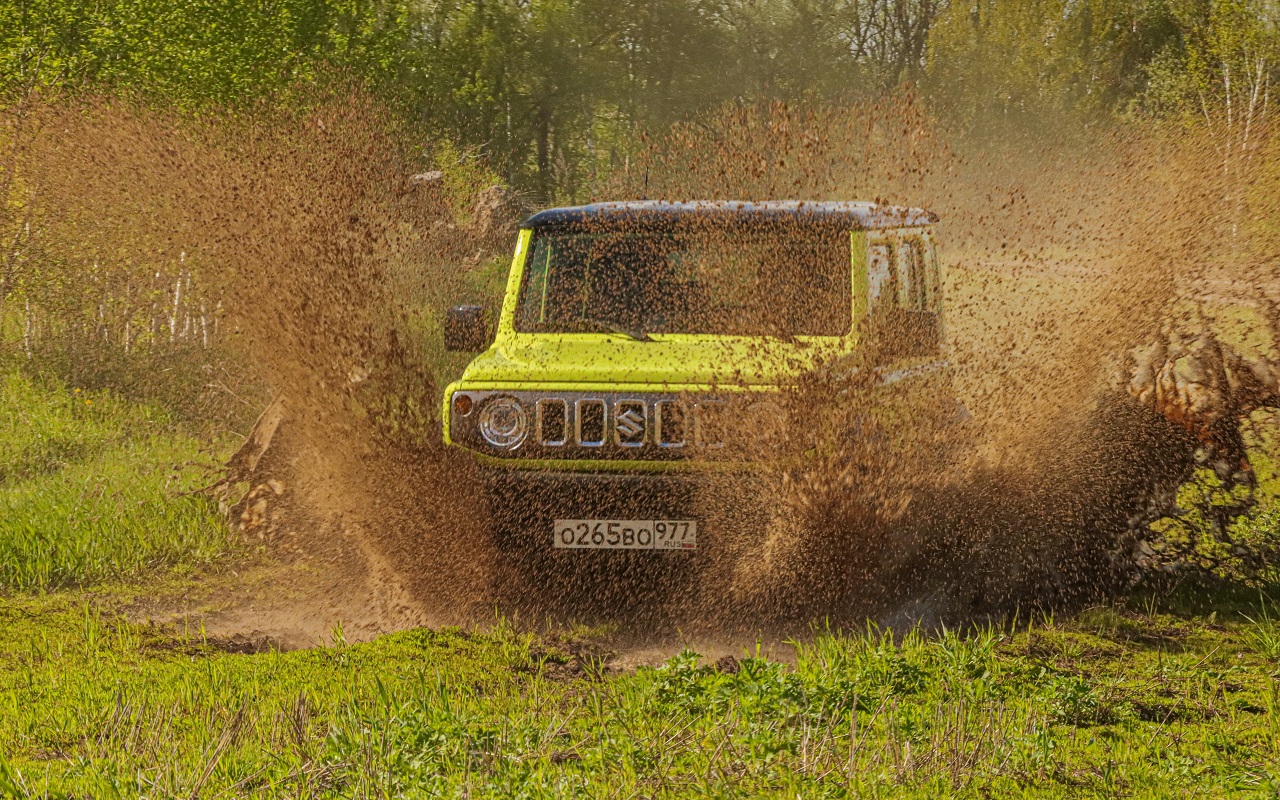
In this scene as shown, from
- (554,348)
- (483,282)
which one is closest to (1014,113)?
(483,282)

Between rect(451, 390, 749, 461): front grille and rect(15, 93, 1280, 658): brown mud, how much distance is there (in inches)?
9.7

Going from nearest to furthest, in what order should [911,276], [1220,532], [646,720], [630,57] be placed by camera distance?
1. [646,720]
2. [911,276]
3. [1220,532]
4. [630,57]

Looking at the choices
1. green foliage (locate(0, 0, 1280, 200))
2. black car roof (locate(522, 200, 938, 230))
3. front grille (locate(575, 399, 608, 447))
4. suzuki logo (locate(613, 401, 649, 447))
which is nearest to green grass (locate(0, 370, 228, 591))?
black car roof (locate(522, 200, 938, 230))

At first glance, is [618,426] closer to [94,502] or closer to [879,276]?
[879,276]

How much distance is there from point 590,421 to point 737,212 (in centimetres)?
130

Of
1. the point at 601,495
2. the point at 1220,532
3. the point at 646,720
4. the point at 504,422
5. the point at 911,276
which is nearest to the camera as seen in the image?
the point at 646,720

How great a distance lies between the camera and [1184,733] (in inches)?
148

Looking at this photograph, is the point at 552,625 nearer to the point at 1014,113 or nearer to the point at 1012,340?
the point at 1012,340

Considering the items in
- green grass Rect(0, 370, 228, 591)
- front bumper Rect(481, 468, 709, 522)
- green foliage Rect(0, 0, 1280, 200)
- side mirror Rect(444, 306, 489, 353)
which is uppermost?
green foliage Rect(0, 0, 1280, 200)

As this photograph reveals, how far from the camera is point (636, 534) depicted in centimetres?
507

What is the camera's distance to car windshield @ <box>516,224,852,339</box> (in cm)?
558

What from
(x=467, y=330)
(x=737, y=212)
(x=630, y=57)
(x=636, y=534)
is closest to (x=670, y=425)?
(x=636, y=534)

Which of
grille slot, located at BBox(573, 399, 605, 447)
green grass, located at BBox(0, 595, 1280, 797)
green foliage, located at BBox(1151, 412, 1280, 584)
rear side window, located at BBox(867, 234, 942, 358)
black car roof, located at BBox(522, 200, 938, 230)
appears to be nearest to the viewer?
green grass, located at BBox(0, 595, 1280, 797)

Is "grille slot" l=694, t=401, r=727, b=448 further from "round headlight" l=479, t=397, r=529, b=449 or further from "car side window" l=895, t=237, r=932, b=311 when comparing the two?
"car side window" l=895, t=237, r=932, b=311
